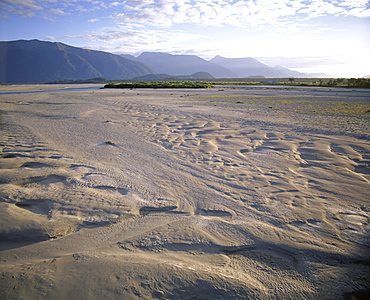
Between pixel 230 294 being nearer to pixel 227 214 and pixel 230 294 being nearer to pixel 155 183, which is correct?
pixel 227 214

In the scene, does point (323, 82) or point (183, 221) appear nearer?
point (183, 221)

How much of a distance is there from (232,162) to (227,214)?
2321 millimetres

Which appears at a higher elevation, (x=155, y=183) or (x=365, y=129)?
(x=365, y=129)

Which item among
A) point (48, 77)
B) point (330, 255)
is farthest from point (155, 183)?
point (48, 77)

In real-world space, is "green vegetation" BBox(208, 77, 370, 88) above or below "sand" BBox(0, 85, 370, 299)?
above

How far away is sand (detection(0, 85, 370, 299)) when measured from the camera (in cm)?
227

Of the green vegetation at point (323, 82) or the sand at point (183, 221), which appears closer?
the sand at point (183, 221)

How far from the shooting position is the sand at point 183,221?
2.27 metres

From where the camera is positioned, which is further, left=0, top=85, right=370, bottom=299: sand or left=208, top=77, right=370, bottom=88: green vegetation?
left=208, top=77, right=370, bottom=88: green vegetation

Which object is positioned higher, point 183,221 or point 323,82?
point 323,82

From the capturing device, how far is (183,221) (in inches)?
131

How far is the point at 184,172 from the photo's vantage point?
507 cm

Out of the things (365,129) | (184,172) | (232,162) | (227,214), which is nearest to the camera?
(227,214)

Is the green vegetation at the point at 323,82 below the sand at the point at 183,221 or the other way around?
the other way around
